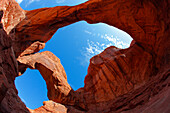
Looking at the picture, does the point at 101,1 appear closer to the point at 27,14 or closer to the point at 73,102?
the point at 27,14

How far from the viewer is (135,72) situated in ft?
51.3

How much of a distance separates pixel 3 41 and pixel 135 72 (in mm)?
16032

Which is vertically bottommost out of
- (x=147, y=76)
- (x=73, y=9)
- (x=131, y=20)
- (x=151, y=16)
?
(x=147, y=76)

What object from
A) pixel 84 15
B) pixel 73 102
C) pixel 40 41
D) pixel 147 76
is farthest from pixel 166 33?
pixel 40 41

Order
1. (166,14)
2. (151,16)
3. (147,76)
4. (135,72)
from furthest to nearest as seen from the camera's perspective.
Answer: (135,72) < (147,76) < (151,16) < (166,14)

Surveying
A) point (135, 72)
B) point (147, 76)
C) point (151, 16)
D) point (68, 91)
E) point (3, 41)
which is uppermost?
point (151, 16)

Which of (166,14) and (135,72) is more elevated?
(166,14)

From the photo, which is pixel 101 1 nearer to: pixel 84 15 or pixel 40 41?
pixel 84 15

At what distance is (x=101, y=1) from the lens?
1351cm

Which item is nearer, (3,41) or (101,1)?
(3,41)

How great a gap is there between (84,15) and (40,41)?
7433mm

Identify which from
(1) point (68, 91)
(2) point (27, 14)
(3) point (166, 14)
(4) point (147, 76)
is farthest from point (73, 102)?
(3) point (166, 14)

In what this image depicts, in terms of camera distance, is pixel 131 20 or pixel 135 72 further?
pixel 135 72

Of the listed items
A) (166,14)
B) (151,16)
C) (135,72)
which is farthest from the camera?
(135,72)
